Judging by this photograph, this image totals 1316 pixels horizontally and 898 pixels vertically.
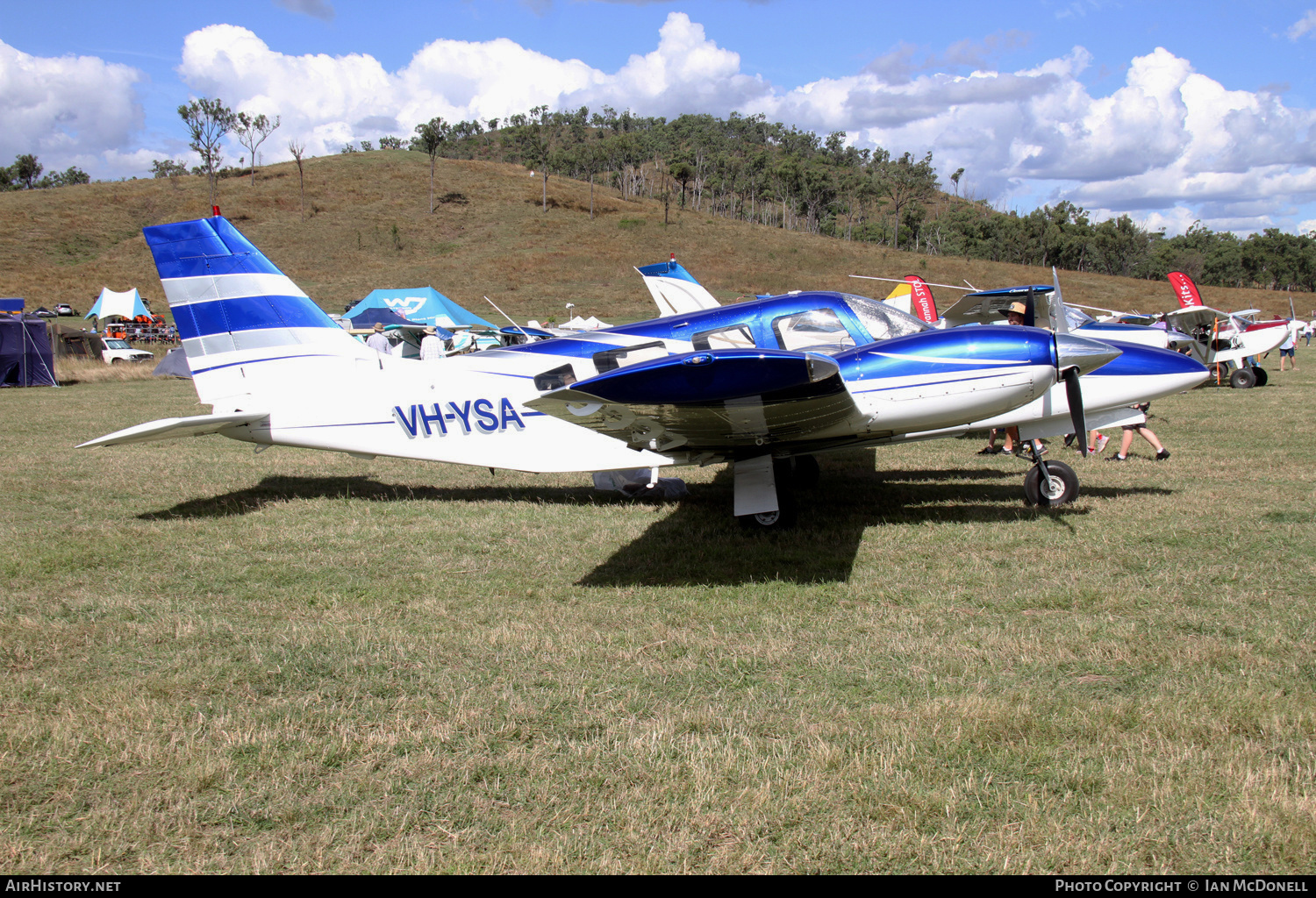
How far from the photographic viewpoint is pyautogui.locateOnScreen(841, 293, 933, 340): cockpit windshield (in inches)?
289

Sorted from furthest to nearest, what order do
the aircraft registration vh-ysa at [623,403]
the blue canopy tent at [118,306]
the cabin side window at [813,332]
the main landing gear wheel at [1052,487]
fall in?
the blue canopy tent at [118,306] < the main landing gear wheel at [1052,487] < the cabin side window at [813,332] < the aircraft registration vh-ysa at [623,403]

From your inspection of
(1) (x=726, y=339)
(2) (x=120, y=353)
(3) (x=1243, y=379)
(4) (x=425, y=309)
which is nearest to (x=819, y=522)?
(1) (x=726, y=339)

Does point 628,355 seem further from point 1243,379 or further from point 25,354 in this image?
point 25,354

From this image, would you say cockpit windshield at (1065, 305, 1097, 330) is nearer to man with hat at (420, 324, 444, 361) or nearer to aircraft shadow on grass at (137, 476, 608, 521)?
aircraft shadow on grass at (137, 476, 608, 521)

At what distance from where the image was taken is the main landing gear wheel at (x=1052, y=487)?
24.9 feet

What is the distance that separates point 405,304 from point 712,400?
30.1m

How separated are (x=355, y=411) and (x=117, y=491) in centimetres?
314

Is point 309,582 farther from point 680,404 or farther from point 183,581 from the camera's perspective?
point 680,404

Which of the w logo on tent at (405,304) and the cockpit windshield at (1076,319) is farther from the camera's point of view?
the w logo on tent at (405,304)

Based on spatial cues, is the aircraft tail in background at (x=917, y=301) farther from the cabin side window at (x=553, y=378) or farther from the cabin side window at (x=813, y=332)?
the cabin side window at (x=553, y=378)

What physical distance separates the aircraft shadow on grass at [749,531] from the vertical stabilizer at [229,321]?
4.23ft

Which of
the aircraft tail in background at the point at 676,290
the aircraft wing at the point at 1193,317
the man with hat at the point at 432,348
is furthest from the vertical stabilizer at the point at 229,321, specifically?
the aircraft wing at the point at 1193,317

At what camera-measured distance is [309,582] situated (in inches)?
233
